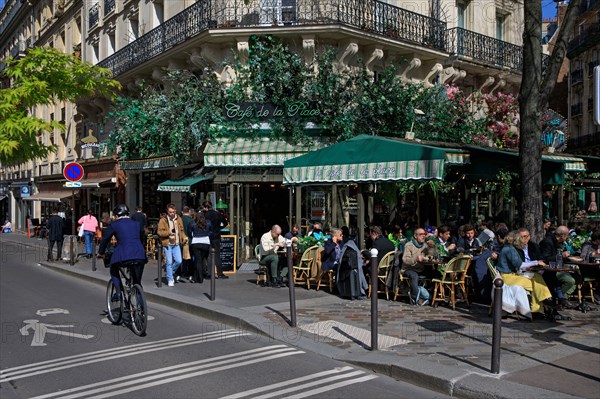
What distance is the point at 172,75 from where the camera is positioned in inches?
679

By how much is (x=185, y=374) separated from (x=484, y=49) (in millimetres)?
18212

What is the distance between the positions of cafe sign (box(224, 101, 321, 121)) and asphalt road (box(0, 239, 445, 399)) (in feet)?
24.5

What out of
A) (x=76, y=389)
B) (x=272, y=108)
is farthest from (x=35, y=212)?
(x=76, y=389)

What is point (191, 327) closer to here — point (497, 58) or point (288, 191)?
point (288, 191)

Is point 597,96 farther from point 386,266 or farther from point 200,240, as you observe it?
point 200,240

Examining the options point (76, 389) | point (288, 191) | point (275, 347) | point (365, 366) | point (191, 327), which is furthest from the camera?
point (288, 191)

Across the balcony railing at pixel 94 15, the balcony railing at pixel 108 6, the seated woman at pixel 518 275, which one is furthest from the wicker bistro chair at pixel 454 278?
the balcony railing at pixel 94 15

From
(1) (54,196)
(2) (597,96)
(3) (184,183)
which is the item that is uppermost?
(2) (597,96)

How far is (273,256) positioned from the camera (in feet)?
39.4

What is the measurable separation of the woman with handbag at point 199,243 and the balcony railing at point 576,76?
44.5 meters

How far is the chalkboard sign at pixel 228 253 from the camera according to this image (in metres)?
14.2

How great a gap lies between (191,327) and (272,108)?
27.9 ft

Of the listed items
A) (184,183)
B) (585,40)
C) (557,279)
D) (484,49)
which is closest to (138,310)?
(557,279)

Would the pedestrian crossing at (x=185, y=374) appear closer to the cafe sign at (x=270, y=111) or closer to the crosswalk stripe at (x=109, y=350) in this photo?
the crosswalk stripe at (x=109, y=350)
